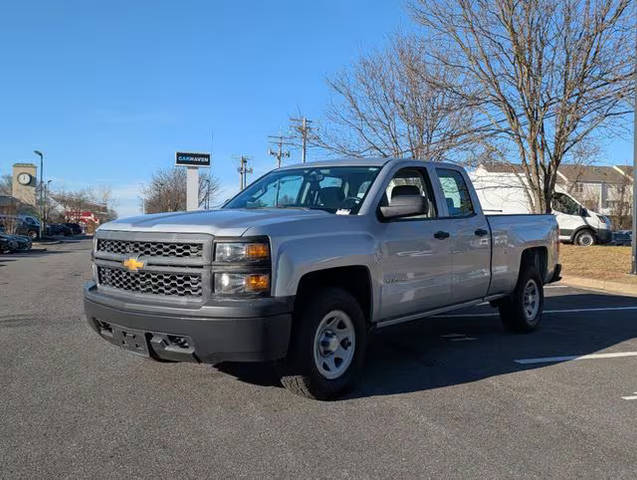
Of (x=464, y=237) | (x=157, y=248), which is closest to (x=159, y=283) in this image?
(x=157, y=248)

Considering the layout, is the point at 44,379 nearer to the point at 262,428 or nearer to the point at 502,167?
the point at 262,428

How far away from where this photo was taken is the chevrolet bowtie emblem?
430cm

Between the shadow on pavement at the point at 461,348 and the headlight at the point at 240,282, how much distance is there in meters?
1.29

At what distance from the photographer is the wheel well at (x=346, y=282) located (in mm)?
4465

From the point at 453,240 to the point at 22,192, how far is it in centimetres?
8472

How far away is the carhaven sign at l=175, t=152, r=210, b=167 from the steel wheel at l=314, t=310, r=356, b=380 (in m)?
21.2

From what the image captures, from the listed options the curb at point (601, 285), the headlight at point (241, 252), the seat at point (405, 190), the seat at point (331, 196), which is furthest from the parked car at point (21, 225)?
the headlight at point (241, 252)

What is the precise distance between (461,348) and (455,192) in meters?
1.75

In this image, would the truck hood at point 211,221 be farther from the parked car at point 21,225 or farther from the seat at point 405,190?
the parked car at point 21,225

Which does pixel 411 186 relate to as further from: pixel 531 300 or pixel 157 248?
pixel 531 300

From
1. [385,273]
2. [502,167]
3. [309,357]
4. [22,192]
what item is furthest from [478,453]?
[22,192]

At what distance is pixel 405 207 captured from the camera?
487cm

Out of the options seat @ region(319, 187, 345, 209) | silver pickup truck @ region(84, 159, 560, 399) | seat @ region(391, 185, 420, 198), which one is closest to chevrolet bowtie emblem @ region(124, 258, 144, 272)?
silver pickup truck @ region(84, 159, 560, 399)

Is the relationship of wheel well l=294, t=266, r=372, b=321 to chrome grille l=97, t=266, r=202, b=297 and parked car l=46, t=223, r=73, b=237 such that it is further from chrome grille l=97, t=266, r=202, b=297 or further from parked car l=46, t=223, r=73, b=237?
parked car l=46, t=223, r=73, b=237
